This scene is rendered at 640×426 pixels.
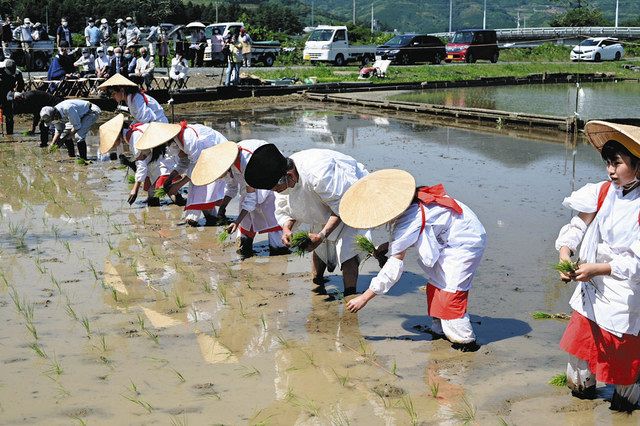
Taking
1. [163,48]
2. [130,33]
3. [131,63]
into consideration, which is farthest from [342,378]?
[163,48]

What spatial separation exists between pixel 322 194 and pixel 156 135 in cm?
314

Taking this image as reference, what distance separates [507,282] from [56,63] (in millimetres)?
14898

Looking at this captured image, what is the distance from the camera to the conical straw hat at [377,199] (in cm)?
529

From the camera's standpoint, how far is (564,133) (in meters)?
15.3

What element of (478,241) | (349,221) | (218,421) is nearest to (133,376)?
(218,421)

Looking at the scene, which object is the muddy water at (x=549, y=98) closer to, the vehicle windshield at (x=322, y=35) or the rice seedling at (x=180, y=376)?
the vehicle windshield at (x=322, y=35)

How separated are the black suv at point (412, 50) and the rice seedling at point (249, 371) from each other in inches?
1106

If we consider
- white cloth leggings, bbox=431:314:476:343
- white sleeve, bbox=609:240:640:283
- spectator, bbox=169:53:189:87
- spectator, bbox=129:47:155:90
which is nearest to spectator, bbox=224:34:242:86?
spectator, bbox=169:53:189:87

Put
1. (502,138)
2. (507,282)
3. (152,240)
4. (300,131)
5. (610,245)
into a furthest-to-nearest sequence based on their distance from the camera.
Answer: (300,131), (502,138), (152,240), (507,282), (610,245)

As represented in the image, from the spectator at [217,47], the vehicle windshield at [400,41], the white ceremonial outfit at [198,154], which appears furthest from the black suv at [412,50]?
the white ceremonial outfit at [198,154]

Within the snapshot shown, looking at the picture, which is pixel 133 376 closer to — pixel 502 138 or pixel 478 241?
pixel 478 241

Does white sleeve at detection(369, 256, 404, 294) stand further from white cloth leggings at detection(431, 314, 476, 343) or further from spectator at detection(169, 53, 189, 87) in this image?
spectator at detection(169, 53, 189, 87)

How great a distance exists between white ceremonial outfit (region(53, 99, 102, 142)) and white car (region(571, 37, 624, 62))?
28095 mm

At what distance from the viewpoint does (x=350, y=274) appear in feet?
21.6
